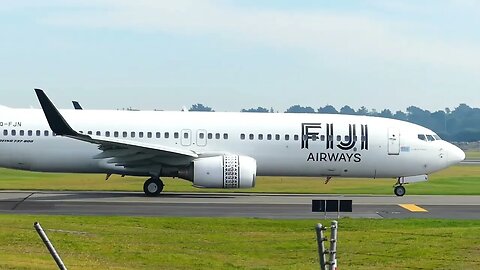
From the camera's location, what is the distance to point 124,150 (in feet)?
110

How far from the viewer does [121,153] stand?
33844 millimetres

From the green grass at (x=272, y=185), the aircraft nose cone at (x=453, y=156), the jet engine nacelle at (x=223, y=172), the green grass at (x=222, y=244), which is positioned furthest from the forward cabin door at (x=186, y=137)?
the aircraft nose cone at (x=453, y=156)

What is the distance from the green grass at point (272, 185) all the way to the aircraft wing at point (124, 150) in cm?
584

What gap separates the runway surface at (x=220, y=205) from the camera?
27250mm

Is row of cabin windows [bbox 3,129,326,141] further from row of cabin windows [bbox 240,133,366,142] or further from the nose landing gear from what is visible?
the nose landing gear

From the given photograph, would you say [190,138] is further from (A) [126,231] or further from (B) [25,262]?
(B) [25,262]

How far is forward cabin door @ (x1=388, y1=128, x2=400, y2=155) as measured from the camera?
36562mm

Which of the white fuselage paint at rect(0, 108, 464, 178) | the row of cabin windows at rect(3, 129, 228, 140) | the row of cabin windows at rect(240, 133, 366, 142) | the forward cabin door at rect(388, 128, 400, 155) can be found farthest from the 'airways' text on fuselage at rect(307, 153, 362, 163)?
the row of cabin windows at rect(3, 129, 228, 140)

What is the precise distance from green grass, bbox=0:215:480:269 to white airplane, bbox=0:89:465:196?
391 inches

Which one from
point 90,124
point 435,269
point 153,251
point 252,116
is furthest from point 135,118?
point 435,269

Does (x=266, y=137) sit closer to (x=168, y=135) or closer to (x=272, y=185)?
(x=168, y=135)

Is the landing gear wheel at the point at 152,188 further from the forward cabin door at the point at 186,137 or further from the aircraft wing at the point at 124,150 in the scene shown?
the forward cabin door at the point at 186,137

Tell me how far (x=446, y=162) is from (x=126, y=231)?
782 inches

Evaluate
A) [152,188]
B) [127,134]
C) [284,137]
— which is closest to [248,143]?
[284,137]
